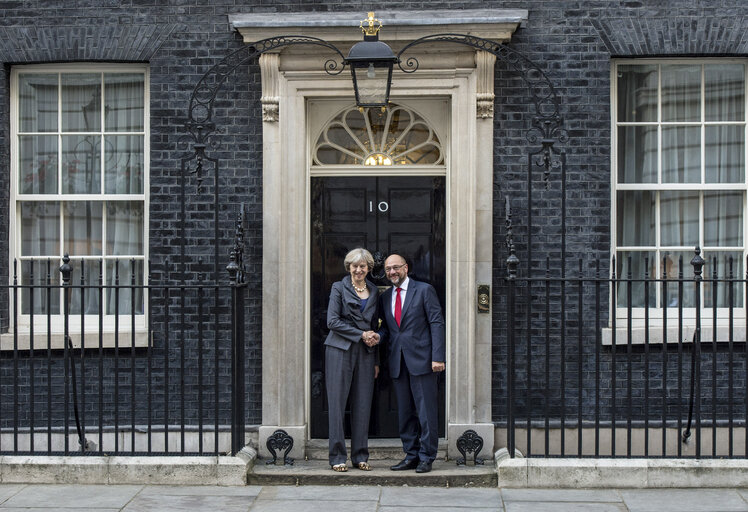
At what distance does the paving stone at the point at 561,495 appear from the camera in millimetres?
7078

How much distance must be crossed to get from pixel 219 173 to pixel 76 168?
135 cm

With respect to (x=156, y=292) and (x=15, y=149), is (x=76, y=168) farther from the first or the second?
(x=156, y=292)

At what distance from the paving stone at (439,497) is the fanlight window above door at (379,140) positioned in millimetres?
2789

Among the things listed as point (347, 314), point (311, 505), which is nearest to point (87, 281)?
point (347, 314)

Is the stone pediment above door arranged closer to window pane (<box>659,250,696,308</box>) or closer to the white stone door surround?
the white stone door surround

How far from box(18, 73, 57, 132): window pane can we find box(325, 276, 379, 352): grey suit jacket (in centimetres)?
309

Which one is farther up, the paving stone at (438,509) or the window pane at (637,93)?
the window pane at (637,93)

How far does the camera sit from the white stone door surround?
323 inches

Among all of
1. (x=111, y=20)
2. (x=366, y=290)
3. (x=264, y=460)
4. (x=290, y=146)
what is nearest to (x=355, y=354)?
(x=366, y=290)

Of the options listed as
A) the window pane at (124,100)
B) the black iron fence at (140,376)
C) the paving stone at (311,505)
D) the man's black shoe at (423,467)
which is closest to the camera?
the paving stone at (311,505)

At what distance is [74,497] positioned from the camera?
23.5ft

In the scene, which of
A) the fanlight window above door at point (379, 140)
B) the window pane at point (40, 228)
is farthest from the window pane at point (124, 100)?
the fanlight window above door at point (379, 140)

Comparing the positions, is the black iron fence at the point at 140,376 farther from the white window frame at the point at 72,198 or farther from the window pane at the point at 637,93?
the window pane at the point at 637,93

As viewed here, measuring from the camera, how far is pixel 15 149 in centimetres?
873
